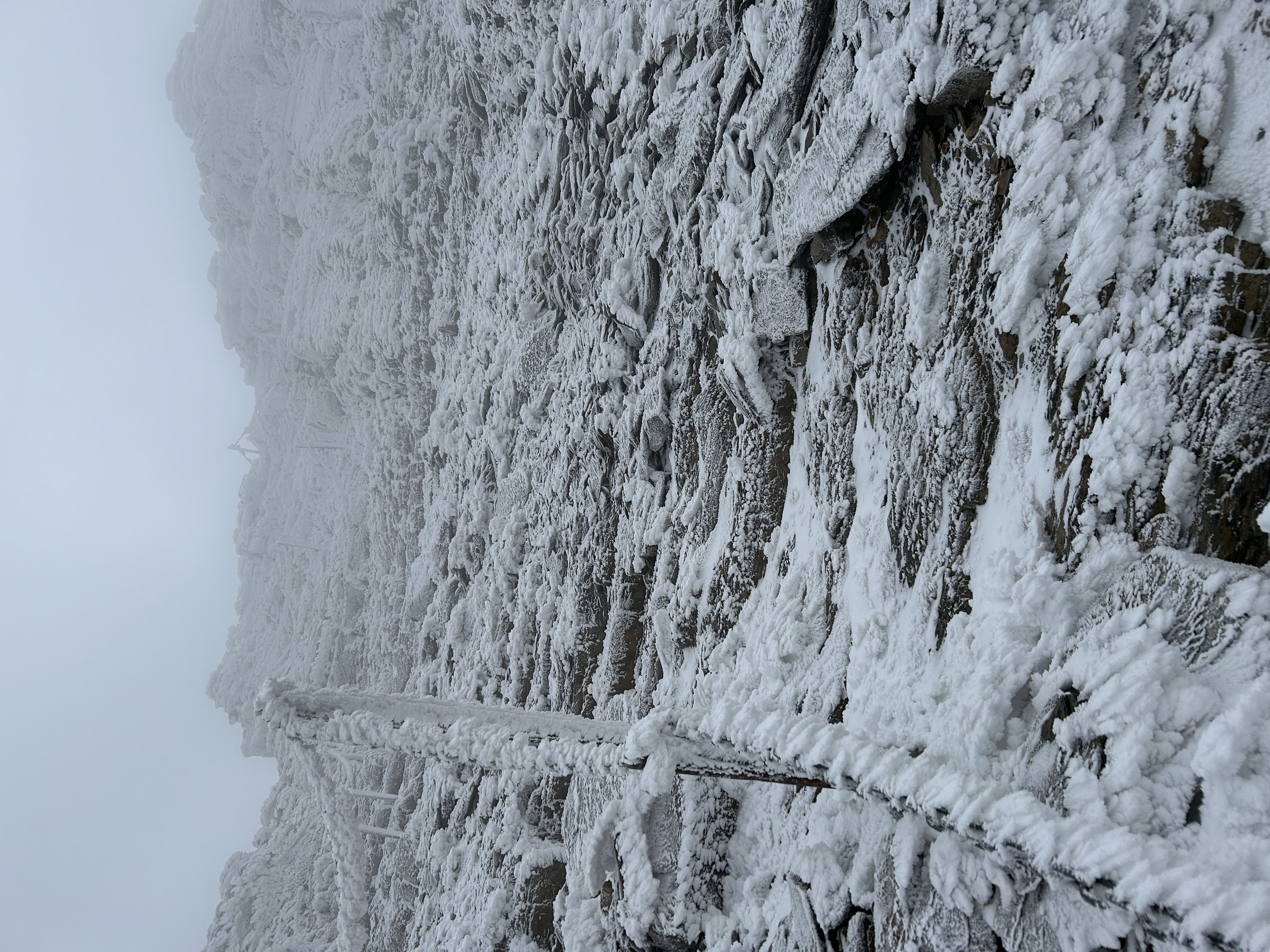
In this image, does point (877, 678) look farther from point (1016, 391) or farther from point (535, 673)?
point (535, 673)

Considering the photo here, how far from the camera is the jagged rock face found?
5.58 feet

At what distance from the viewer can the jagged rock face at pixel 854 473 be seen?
5.58 ft

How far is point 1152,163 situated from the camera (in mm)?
1932

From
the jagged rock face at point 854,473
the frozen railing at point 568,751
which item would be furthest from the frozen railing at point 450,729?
the jagged rock face at point 854,473

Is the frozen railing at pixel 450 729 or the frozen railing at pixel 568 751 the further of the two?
the frozen railing at pixel 450 729

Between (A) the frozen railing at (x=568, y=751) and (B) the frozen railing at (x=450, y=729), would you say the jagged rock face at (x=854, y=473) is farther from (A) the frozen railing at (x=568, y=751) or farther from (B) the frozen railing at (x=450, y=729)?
(B) the frozen railing at (x=450, y=729)

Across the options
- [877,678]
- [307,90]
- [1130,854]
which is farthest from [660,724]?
[307,90]

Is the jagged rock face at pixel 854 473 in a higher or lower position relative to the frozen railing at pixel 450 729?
higher

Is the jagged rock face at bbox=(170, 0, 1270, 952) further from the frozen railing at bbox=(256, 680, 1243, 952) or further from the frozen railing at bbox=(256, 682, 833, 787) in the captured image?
the frozen railing at bbox=(256, 682, 833, 787)

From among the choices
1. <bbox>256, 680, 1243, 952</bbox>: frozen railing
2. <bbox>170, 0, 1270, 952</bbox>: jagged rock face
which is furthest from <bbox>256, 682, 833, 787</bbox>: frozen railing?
<bbox>170, 0, 1270, 952</bbox>: jagged rock face

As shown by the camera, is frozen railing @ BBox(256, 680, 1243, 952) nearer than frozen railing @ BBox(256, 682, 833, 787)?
Yes

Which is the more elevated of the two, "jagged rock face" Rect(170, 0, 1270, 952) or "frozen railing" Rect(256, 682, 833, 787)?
"jagged rock face" Rect(170, 0, 1270, 952)

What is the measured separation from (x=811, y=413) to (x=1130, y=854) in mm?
2280

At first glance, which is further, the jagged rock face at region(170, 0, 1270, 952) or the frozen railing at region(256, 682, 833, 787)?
the frozen railing at region(256, 682, 833, 787)
